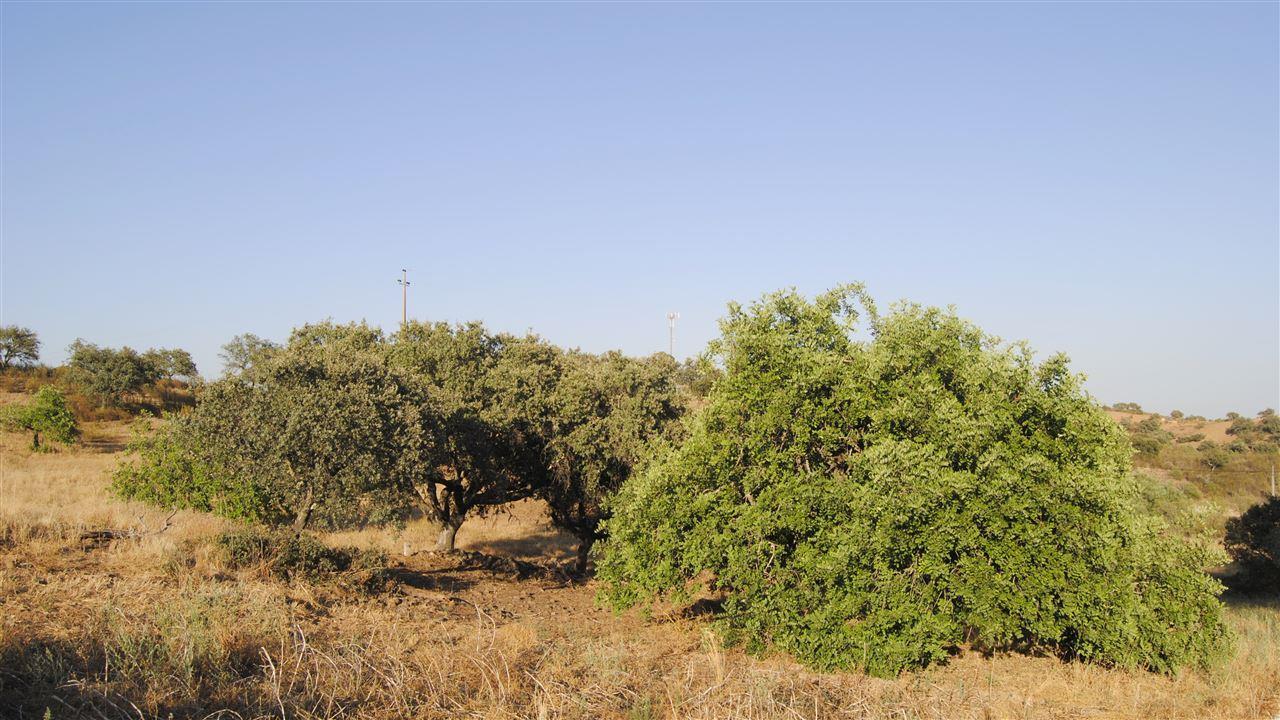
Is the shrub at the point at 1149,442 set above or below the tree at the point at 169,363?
below

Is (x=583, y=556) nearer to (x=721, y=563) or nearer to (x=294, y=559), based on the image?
(x=294, y=559)

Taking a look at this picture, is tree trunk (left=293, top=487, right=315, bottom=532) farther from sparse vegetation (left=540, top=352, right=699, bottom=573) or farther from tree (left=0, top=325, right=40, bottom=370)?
tree (left=0, top=325, right=40, bottom=370)

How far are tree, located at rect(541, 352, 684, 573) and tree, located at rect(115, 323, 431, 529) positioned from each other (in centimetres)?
452

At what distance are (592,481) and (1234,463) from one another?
6250 cm

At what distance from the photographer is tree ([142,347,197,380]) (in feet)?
202

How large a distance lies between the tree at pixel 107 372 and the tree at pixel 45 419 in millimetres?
13670

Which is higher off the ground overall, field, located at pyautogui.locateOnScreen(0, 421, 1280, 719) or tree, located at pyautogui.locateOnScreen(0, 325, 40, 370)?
tree, located at pyautogui.locateOnScreen(0, 325, 40, 370)

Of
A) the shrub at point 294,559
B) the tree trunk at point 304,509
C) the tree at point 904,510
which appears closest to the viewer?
the tree at point 904,510

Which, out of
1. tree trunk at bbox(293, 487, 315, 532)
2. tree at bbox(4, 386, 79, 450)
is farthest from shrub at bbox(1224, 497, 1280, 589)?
tree at bbox(4, 386, 79, 450)

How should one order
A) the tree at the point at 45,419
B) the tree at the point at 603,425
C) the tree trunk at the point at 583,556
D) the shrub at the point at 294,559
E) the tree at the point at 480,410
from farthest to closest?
1. the tree at the point at 45,419
2. the tree trunk at the point at 583,556
3. the tree at the point at 480,410
4. the tree at the point at 603,425
5. the shrub at the point at 294,559

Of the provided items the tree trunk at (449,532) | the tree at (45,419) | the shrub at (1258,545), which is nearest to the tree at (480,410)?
the tree trunk at (449,532)

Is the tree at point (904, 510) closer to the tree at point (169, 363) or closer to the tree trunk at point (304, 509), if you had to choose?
the tree trunk at point (304, 509)

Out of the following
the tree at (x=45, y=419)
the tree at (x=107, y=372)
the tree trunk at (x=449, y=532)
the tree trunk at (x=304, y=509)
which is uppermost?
the tree at (x=107, y=372)

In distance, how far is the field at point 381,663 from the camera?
21.7 ft
